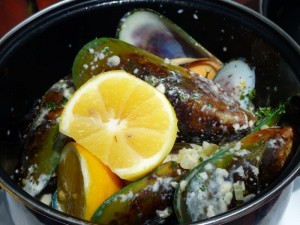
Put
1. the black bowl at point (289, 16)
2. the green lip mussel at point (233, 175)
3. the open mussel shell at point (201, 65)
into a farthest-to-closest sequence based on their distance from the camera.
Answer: the black bowl at point (289, 16)
the open mussel shell at point (201, 65)
the green lip mussel at point (233, 175)

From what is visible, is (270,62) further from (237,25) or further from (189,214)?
(189,214)

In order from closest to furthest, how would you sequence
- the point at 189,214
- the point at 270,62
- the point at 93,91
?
the point at 189,214
the point at 93,91
the point at 270,62

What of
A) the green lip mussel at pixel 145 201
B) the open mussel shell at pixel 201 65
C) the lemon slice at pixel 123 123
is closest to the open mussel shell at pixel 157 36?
the open mussel shell at pixel 201 65

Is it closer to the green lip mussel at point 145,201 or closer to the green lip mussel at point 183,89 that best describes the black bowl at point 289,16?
the green lip mussel at point 183,89

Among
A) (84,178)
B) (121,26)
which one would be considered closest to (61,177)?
(84,178)

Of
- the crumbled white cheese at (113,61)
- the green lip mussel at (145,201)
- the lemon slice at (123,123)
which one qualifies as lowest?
the green lip mussel at (145,201)

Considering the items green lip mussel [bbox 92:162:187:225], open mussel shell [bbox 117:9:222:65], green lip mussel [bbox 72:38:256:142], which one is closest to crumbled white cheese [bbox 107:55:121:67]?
green lip mussel [bbox 72:38:256:142]

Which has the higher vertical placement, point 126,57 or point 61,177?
point 126,57
